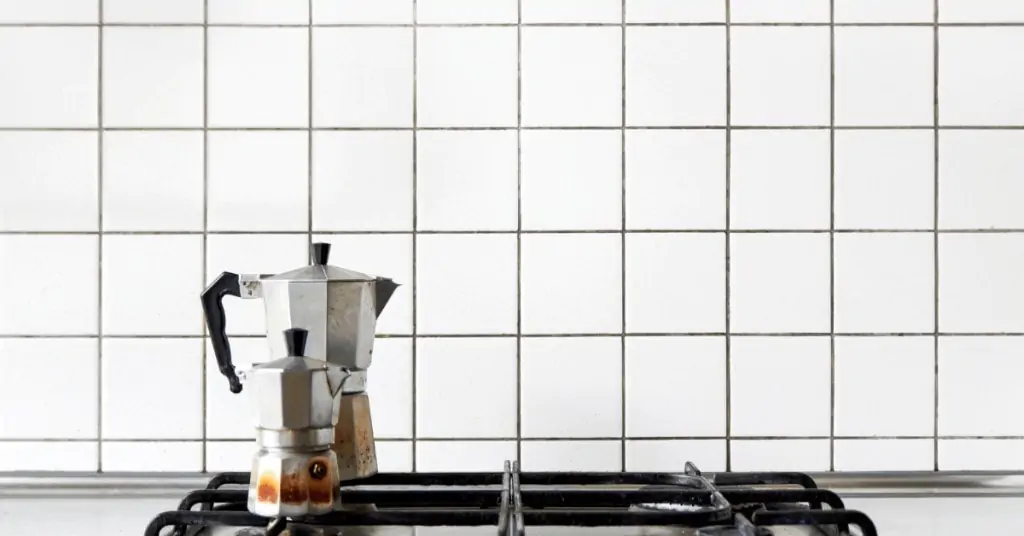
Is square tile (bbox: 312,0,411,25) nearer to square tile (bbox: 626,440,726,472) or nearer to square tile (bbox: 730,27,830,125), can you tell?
square tile (bbox: 730,27,830,125)

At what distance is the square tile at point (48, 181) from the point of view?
103cm

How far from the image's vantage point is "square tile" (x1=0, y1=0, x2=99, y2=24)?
104cm

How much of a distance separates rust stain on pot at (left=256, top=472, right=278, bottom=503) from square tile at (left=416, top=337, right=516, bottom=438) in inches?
12.6

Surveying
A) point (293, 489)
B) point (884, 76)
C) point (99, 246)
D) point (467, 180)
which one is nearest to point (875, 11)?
point (884, 76)

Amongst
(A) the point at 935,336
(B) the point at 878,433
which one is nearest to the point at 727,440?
(B) the point at 878,433

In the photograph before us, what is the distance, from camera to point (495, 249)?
104 centimetres

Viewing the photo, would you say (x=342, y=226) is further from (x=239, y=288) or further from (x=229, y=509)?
(x=229, y=509)

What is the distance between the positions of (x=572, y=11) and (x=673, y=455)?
58 cm

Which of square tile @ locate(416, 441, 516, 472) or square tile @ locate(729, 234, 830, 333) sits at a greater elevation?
square tile @ locate(729, 234, 830, 333)

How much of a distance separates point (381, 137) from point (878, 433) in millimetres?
738

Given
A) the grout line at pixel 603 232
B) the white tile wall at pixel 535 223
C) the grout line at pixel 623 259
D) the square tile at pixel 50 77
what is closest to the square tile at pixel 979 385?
the white tile wall at pixel 535 223

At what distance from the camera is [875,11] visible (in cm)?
104

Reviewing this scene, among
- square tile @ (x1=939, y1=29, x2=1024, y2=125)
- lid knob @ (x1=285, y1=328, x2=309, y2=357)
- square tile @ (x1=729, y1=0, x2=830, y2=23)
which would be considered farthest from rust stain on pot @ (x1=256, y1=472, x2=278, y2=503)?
square tile @ (x1=939, y1=29, x2=1024, y2=125)

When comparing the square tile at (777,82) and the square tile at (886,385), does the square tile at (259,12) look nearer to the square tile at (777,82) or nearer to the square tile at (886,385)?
the square tile at (777,82)
